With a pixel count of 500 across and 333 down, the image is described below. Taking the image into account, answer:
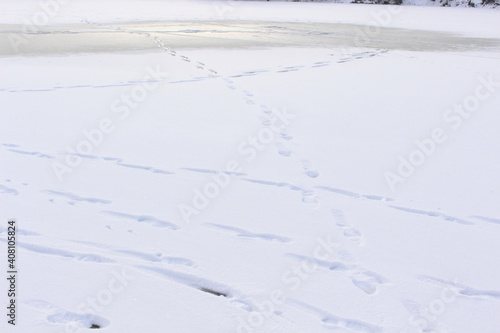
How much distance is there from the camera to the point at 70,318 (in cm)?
230

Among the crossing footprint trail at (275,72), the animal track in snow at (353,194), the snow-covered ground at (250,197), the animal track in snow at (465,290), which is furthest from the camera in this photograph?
the crossing footprint trail at (275,72)

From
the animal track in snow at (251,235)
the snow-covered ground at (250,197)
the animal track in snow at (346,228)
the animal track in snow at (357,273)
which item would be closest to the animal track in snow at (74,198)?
the snow-covered ground at (250,197)

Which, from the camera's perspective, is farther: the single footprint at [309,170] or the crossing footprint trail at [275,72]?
the crossing footprint trail at [275,72]

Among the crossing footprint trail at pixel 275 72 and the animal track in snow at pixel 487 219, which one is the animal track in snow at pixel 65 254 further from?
the animal track in snow at pixel 487 219

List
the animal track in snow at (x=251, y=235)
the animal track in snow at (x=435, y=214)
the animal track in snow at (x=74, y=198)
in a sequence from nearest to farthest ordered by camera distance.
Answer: the animal track in snow at (x=251, y=235) < the animal track in snow at (x=435, y=214) < the animal track in snow at (x=74, y=198)

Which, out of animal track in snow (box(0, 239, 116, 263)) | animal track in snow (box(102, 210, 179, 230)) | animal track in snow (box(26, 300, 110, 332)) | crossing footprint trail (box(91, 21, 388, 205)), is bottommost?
animal track in snow (box(26, 300, 110, 332))

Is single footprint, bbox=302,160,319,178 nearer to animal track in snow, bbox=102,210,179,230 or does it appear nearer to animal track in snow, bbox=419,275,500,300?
animal track in snow, bbox=102,210,179,230

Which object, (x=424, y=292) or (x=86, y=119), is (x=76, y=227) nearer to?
(x=424, y=292)

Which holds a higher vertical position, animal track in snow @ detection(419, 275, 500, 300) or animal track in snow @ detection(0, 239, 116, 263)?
animal track in snow @ detection(0, 239, 116, 263)

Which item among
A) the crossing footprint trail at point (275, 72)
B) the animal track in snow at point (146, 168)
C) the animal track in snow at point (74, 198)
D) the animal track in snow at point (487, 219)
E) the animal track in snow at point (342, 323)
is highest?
the crossing footprint trail at point (275, 72)

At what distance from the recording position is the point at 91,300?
2.43 m

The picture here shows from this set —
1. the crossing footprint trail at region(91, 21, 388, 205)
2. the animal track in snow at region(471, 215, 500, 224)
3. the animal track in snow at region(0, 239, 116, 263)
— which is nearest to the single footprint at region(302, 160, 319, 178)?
the crossing footprint trail at region(91, 21, 388, 205)

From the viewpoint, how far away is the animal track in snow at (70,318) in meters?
2.27

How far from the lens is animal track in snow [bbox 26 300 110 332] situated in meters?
2.27
